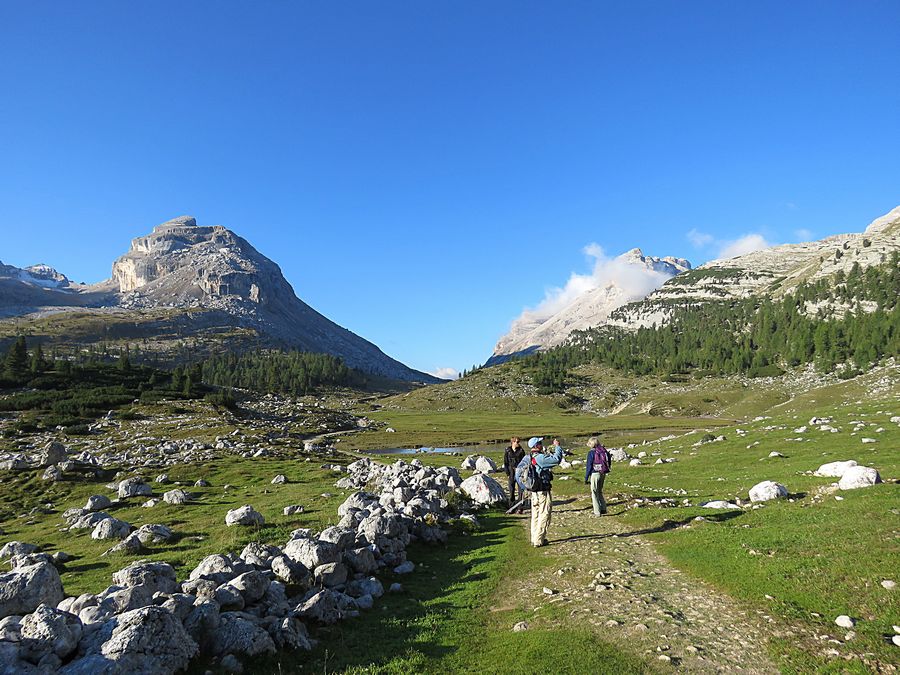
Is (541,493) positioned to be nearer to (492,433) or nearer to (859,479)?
(859,479)

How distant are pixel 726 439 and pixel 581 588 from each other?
155 feet

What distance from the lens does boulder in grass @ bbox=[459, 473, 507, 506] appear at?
110 ft

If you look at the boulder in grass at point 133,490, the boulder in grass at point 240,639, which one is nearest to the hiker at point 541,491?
the boulder in grass at point 240,639

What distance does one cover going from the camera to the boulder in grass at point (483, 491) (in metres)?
33.6

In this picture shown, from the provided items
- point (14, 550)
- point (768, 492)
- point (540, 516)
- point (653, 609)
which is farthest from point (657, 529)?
point (14, 550)

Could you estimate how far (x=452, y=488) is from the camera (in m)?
36.5

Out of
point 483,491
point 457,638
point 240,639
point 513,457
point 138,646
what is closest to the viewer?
point 138,646

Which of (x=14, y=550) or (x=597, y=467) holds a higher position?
(x=597, y=467)

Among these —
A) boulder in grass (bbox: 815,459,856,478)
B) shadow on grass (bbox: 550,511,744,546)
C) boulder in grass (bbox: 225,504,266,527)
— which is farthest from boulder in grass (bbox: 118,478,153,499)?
boulder in grass (bbox: 815,459,856,478)

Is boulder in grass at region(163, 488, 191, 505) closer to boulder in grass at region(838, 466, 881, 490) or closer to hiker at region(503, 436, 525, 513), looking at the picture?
hiker at region(503, 436, 525, 513)

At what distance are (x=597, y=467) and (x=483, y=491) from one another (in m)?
11.9

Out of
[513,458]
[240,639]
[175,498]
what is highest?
[513,458]

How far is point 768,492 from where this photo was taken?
78.7ft

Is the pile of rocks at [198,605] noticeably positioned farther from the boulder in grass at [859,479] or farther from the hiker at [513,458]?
the boulder in grass at [859,479]
